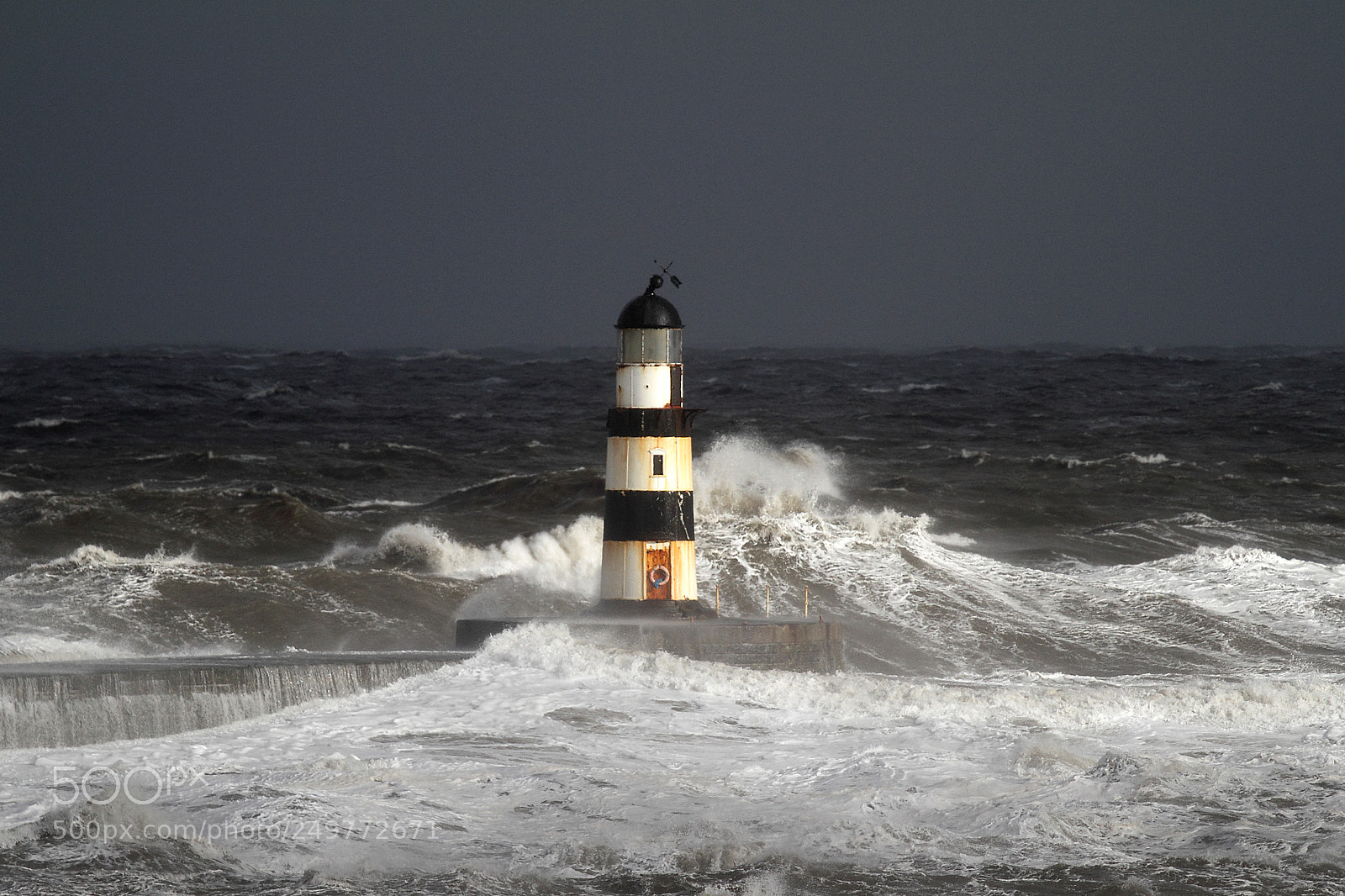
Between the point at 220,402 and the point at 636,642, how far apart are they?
99.8 ft

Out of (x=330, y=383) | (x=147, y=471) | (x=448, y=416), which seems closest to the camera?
(x=147, y=471)

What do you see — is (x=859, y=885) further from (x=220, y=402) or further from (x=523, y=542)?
(x=220, y=402)

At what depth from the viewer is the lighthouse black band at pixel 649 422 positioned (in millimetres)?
10148

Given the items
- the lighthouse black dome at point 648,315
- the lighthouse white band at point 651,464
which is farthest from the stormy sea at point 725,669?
the lighthouse black dome at point 648,315

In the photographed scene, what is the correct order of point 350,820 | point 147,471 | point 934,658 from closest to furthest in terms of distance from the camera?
point 350,820, point 934,658, point 147,471

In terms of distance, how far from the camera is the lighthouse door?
10344 mm

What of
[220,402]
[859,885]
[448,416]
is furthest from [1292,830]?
[220,402]

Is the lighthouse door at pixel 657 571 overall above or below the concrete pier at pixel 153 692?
above

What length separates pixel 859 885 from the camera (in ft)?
20.5
